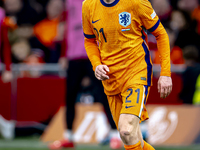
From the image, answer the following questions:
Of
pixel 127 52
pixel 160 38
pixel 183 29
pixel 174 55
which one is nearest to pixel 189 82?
pixel 174 55

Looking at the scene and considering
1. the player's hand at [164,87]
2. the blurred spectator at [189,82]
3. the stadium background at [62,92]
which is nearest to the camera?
the player's hand at [164,87]

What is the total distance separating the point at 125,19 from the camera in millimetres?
3967

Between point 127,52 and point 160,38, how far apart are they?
37 centimetres

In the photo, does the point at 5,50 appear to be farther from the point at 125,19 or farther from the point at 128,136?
the point at 128,136

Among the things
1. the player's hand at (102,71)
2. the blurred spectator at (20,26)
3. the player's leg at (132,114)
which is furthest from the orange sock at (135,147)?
the blurred spectator at (20,26)

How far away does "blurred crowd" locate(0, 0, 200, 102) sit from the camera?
938 centimetres

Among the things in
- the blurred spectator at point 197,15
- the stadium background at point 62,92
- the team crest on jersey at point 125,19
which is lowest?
the stadium background at point 62,92

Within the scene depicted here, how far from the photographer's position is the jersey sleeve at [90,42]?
4.23 meters

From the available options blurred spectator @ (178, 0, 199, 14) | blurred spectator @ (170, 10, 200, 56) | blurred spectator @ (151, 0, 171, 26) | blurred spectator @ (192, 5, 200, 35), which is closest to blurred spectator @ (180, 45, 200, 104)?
blurred spectator @ (170, 10, 200, 56)

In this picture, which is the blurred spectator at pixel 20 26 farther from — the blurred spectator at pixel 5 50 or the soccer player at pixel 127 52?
the soccer player at pixel 127 52

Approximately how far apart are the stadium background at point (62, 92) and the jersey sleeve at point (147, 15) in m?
2.00

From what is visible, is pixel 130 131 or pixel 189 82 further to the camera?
pixel 189 82

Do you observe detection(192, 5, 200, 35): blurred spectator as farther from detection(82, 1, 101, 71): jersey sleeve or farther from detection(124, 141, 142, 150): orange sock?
detection(124, 141, 142, 150): orange sock

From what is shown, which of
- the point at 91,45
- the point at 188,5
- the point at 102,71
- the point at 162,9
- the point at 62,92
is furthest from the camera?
the point at 188,5
